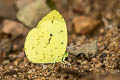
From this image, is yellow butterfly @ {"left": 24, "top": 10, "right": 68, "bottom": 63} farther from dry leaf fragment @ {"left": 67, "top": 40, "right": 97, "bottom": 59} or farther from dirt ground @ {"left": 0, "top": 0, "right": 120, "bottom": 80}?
dry leaf fragment @ {"left": 67, "top": 40, "right": 97, "bottom": 59}

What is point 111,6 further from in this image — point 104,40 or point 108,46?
point 108,46

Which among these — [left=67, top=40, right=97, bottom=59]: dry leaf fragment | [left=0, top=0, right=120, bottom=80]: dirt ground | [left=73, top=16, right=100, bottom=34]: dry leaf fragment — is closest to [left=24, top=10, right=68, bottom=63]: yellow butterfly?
[left=0, top=0, right=120, bottom=80]: dirt ground

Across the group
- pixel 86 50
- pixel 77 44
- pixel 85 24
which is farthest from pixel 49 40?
pixel 85 24

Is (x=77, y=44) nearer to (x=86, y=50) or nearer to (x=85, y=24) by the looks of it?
(x=85, y=24)

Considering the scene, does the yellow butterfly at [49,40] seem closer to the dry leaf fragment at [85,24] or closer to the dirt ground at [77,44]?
the dirt ground at [77,44]

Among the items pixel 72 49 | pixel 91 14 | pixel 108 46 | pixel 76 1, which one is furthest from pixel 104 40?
pixel 76 1

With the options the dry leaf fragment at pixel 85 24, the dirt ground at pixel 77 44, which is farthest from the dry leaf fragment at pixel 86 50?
the dry leaf fragment at pixel 85 24
